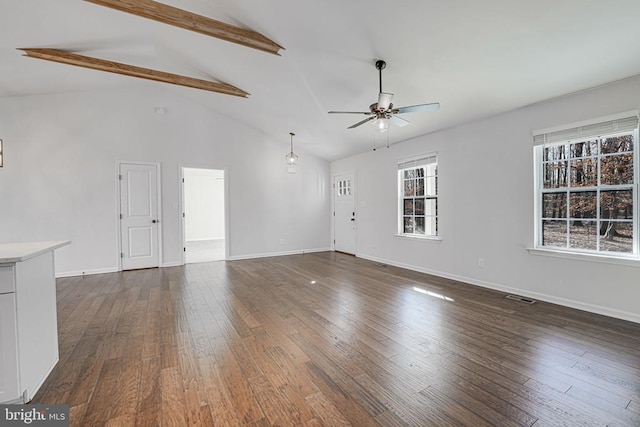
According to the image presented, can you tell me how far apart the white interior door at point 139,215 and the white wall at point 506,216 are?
5.00m

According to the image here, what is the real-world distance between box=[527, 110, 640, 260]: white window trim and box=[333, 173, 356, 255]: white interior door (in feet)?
12.7

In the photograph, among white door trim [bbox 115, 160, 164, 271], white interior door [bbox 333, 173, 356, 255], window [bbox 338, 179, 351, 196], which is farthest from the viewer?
window [bbox 338, 179, 351, 196]

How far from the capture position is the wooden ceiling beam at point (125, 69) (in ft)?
12.2

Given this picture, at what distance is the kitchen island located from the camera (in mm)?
1537

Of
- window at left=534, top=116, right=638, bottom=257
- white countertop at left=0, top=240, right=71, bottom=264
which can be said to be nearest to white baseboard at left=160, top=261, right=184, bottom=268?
white countertop at left=0, top=240, right=71, bottom=264

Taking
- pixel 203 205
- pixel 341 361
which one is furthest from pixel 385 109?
pixel 203 205

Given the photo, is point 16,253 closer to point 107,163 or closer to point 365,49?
point 365,49

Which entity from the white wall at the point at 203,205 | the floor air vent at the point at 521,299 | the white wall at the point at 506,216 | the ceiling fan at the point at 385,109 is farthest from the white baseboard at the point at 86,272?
the floor air vent at the point at 521,299

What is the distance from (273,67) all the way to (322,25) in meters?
1.31

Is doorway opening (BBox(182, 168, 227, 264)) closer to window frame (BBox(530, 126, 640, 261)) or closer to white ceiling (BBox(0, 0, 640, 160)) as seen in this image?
white ceiling (BBox(0, 0, 640, 160))

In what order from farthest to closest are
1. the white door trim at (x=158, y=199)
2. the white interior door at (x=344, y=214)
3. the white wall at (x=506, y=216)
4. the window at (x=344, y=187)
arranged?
the window at (x=344, y=187), the white interior door at (x=344, y=214), the white door trim at (x=158, y=199), the white wall at (x=506, y=216)

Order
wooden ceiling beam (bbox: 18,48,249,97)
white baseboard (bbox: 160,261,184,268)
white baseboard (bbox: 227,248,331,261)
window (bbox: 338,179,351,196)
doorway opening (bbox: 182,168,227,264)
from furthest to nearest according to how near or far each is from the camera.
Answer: doorway opening (bbox: 182,168,227,264) → window (bbox: 338,179,351,196) → white baseboard (bbox: 227,248,331,261) → white baseboard (bbox: 160,261,184,268) → wooden ceiling beam (bbox: 18,48,249,97)

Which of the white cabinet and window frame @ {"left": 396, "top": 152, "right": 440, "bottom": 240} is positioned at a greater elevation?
window frame @ {"left": 396, "top": 152, "right": 440, "bottom": 240}

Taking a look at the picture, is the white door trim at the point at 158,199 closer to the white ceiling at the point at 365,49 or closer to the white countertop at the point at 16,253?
the white ceiling at the point at 365,49
